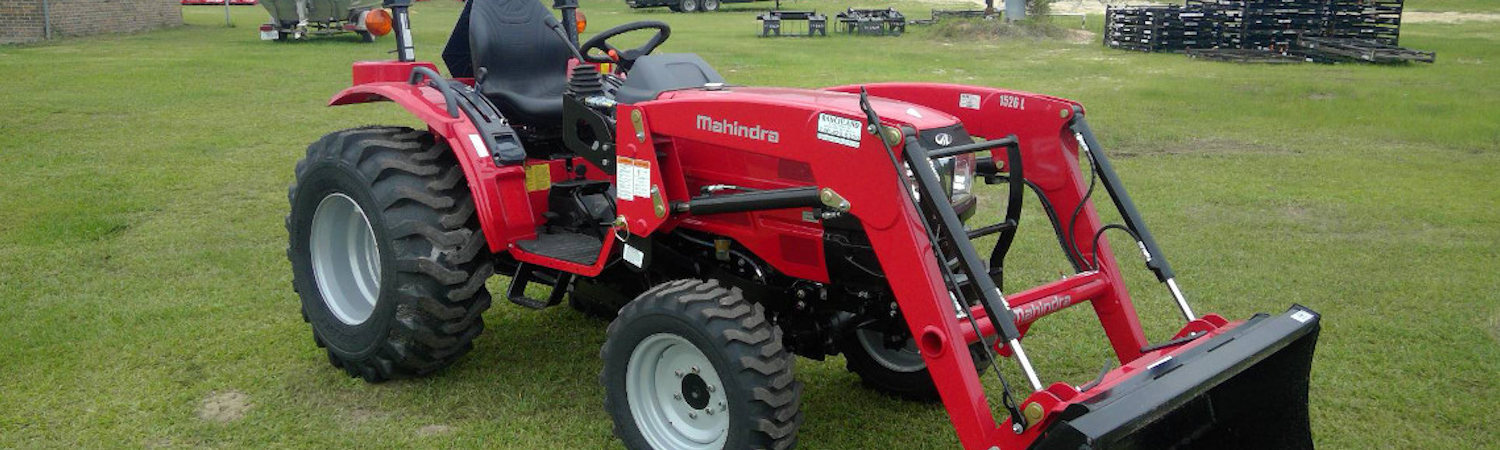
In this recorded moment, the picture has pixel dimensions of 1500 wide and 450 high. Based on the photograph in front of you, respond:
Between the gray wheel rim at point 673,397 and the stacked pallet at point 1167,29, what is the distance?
20036 mm

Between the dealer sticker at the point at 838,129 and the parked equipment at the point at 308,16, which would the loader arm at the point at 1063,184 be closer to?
the dealer sticker at the point at 838,129

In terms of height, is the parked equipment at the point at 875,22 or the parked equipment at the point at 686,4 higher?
the parked equipment at the point at 686,4

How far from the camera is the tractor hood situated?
368 cm

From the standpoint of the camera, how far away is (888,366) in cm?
467

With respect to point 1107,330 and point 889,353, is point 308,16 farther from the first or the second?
point 1107,330

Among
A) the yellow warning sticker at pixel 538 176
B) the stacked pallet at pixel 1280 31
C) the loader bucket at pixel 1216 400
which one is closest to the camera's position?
the loader bucket at pixel 1216 400

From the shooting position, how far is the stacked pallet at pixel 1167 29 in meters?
21.7

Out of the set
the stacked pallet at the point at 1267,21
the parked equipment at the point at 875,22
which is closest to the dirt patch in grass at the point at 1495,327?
the stacked pallet at the point at 1267,21

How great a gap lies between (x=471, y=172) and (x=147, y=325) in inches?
86.6

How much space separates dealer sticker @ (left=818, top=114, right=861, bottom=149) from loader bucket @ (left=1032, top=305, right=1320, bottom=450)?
38.9 inches

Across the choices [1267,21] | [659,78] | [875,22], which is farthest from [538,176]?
[875,22]

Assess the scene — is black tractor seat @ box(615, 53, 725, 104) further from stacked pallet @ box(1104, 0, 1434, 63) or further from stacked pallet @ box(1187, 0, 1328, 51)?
stacked pallet @ box(1187, 0, 1328, 51)

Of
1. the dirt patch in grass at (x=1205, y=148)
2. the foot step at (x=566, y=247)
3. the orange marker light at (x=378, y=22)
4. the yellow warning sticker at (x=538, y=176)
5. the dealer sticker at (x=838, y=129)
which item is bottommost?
the dirt patch in grass at (x=1205, y=148)

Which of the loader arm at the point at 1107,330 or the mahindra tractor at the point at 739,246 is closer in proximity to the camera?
the loader arm at the point at 1107,330
